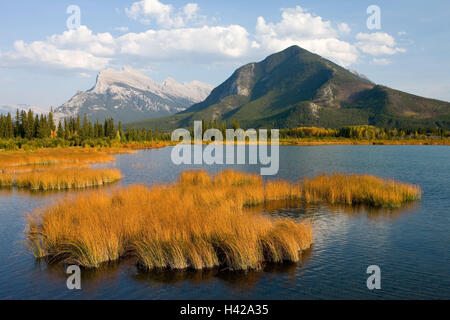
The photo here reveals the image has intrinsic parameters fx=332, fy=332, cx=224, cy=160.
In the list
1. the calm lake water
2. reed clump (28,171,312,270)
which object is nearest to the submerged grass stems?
reed clump (28,171,312,270)

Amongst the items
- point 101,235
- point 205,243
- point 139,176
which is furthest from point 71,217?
point 139,176

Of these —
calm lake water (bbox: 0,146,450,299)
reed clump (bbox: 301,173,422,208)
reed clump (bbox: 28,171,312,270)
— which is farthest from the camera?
reed clump (bbox: 301,173,422,208)

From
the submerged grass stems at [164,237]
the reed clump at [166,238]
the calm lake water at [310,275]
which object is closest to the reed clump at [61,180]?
the calm lake water at [310,275]

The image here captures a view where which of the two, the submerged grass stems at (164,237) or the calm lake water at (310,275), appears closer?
the calm lake water at (310,275)

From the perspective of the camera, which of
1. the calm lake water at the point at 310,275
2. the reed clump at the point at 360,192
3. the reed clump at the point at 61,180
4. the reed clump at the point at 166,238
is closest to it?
the calm lake water at the point at 310,275

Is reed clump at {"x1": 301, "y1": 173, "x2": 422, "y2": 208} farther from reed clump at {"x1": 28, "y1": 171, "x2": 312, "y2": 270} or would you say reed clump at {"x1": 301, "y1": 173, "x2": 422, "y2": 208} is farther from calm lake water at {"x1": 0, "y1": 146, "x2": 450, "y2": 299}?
reed clump at {"x1": 28, "y1": 171, "x2": 312, "y2": 270}

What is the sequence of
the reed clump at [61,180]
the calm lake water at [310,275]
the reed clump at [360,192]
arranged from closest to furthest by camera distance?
the calm lake water at [310,275] < the reed clump at [360,192] < the reed clump at [61,180]

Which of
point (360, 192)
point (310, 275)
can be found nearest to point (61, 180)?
point (360, 192)

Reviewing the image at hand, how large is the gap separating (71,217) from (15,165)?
3383cm

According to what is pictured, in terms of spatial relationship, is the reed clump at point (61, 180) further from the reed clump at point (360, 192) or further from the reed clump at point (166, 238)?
the reed clump at point (360, 192)

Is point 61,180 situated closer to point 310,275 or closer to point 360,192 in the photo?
point 360,192

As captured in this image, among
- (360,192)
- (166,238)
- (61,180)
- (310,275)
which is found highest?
(61,180)

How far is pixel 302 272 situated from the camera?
453 inches
